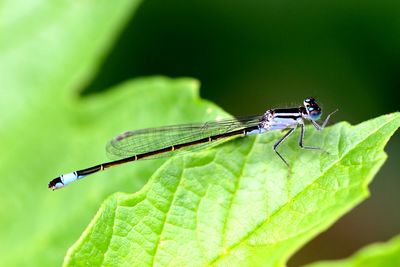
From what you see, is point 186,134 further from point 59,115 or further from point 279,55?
point 279,55

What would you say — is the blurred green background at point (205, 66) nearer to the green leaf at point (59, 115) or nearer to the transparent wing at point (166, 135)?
the green leaf at point (59, 115)

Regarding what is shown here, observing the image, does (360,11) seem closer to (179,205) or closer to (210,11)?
(210,11)

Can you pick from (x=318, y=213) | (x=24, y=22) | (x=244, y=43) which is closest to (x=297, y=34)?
(x=244, y=43)

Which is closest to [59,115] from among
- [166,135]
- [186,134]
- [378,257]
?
[166,135]

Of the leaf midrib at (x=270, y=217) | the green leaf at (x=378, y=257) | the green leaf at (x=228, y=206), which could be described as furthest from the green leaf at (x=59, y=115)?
the green leaf at (x=378, y=257)

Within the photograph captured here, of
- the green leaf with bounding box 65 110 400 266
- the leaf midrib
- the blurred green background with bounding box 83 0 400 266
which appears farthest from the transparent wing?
the blurred green background with bounding box 83 0 400 266

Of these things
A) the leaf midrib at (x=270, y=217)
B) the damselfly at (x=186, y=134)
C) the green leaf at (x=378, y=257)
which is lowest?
the green leaf at (x=378, y=257)

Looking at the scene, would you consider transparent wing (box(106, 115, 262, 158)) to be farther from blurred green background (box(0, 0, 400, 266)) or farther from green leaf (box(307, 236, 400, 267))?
green leaf (box(307, 236, 400, 267))
